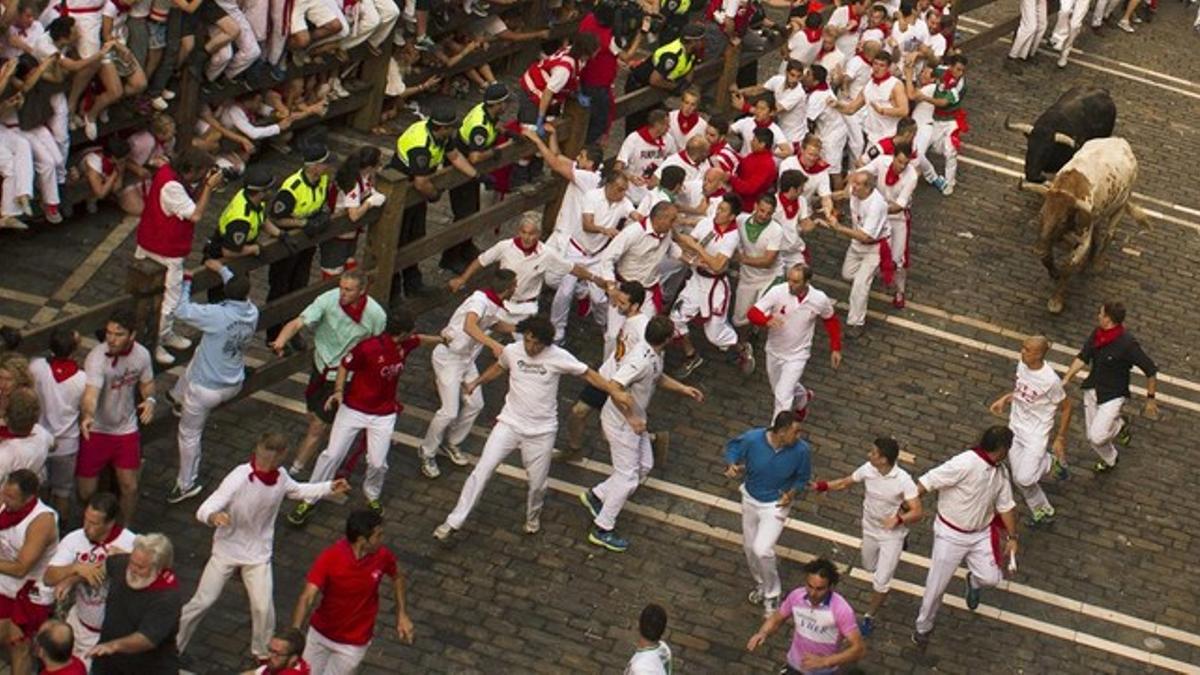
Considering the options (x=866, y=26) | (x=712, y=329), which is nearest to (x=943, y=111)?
(x=866, y=26)

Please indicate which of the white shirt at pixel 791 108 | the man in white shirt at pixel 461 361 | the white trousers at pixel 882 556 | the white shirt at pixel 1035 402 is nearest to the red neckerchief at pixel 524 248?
the man in white shirt at pixel 461 361

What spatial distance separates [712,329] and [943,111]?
6068mm

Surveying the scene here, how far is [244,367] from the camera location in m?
16.6

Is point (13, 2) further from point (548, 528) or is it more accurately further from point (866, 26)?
point (866, 26)

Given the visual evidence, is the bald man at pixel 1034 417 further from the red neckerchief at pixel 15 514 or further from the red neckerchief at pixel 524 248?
the red neckerchief at pixel 15 514

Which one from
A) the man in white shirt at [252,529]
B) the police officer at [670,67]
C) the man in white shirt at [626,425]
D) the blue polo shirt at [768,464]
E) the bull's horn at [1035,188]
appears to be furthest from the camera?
the bull's horn at [1035,188]

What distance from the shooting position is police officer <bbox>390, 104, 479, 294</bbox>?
59.6 feet

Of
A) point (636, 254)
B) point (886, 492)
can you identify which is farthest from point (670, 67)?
point (886, 492)

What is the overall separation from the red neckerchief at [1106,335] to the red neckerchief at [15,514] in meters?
9.28

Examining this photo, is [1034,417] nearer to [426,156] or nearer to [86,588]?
[426,156]

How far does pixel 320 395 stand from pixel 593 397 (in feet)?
7.74

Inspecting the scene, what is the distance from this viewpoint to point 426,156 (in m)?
18.2

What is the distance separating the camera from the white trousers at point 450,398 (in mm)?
16875

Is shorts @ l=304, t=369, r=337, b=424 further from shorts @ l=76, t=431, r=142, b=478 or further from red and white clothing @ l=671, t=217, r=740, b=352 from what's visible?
red and white clothing @ l=671, t=217, r=740, b=352
